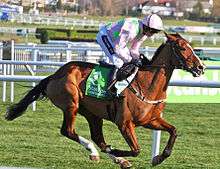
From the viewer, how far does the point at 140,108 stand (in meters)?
6.20

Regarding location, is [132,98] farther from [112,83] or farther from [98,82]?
[98,82]

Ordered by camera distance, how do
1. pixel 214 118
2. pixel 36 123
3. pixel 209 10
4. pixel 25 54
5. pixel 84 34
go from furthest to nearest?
pixel 209 10
pixel 84 34
pixel 25 54
pixel 214 118
pixel 36 123

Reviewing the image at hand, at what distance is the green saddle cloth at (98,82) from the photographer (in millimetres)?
6367

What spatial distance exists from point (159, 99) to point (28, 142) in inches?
121

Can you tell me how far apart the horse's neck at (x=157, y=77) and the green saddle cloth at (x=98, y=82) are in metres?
0.32

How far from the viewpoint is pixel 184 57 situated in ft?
20.7

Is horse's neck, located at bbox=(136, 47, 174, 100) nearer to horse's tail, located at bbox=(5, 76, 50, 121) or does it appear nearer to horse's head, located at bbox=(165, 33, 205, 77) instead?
horse's head, located at bbox=(165, 33, 205, 77)

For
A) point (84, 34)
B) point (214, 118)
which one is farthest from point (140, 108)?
point (84, 34)

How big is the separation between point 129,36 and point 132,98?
608mm

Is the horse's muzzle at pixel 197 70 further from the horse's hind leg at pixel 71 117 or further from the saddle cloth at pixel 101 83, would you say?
the horse's hind leg at pixel 71 117

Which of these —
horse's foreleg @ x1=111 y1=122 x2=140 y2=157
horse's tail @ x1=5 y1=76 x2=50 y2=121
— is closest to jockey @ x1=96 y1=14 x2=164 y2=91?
horse's foreleg @ x1=111 y1=122 x2=140 y2=157

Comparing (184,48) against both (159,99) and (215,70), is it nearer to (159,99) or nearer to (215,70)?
(159,99)

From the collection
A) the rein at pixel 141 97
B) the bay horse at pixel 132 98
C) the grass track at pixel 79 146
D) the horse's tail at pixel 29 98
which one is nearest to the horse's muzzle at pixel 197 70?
the bay horse at pixel 132 98

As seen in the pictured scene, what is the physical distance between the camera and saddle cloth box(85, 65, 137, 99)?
6293 mm
